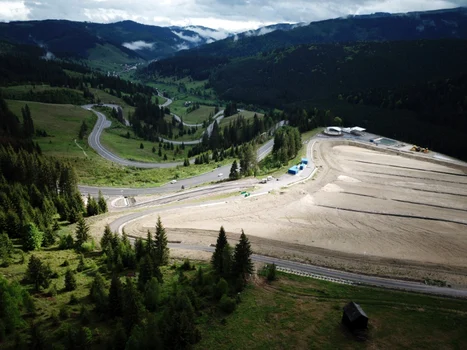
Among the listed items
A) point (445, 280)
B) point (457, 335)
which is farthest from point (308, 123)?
point (457, 335)

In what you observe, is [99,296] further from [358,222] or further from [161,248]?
[358,222]

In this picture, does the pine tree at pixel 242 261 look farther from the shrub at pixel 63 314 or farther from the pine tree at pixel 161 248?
the shrub at pixel 63 314

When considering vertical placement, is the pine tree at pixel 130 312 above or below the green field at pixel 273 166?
above

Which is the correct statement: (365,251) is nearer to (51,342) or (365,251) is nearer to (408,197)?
(408,197)

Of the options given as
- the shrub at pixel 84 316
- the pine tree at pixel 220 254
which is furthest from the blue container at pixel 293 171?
the shrub at pixel 84 316

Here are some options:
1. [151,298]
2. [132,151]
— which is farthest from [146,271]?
[132,151]

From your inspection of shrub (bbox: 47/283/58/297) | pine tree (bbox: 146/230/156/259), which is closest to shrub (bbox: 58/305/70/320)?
shrub (bbox: 47/283/58/297)
